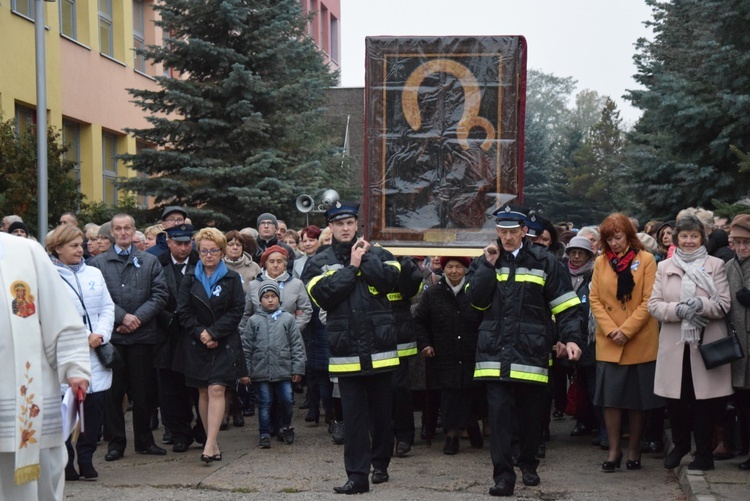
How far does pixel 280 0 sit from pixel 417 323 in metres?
12.8

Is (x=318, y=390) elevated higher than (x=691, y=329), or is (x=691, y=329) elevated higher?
(x=691, y=329)

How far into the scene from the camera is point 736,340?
9.57 metres

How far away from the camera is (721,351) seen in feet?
31.2

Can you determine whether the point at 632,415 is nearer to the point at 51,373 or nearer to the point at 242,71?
the point at 51,373

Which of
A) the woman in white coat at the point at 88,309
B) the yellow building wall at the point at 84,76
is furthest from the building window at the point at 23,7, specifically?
the woman in white coat at the point at 88,309

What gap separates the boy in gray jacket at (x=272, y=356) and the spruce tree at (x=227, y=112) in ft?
32.5

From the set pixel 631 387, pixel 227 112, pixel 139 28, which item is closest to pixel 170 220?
pixel 631 387

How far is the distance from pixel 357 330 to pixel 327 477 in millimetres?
1449

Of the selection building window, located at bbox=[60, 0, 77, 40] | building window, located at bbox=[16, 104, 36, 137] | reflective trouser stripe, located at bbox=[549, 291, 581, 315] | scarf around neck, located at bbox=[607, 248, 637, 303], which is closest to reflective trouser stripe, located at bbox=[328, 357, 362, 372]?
reflective trouser stripe, located at bbox=[549, 291, 581, 315]

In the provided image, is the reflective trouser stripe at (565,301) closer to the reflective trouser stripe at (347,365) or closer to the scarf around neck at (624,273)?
the scarf around neck at (624,273)

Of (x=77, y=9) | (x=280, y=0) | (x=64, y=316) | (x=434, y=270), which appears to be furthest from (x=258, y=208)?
(x=64, y=316)

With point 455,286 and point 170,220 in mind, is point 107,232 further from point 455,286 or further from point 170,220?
point 455,286

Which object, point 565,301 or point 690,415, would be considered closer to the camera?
point 565,301

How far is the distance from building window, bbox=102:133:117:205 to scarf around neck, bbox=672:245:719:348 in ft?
67.1
